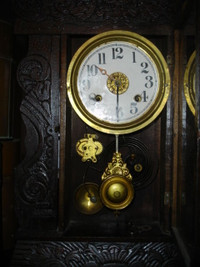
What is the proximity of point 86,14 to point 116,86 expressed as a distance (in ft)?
1.19

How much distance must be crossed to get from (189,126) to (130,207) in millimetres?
609

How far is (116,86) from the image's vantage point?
4.53 feet

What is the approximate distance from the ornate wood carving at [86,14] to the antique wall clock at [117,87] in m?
0.09

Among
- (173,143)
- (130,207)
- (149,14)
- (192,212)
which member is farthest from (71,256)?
(149,14)

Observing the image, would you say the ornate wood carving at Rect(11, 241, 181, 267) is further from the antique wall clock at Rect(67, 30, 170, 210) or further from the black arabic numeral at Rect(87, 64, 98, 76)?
the black arabic numeral at Rect(87, 64, 98, 76)

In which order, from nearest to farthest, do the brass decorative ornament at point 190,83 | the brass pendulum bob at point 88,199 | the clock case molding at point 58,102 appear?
the brass decorative ornament at point 190,83, the clock case molding at point 58,102, the brass pendulum bob at point 88,199

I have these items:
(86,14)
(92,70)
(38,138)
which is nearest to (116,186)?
(38,138)

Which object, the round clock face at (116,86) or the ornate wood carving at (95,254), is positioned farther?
the round clock face at (116,86)

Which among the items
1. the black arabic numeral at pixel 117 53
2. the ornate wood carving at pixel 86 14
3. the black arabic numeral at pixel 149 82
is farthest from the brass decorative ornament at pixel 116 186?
the ornate wood carving at pixel 86 14

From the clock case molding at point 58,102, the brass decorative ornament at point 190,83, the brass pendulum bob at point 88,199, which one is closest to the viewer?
the brass decorative ornament at point 190,83

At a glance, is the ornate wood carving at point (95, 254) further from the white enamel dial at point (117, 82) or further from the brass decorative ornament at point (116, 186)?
the white enamel dial at point (117, 82)

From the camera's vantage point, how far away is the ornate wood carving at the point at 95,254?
1.25 metres

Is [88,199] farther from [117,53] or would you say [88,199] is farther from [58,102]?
[117,53]

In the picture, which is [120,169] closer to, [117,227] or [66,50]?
[117,227]
